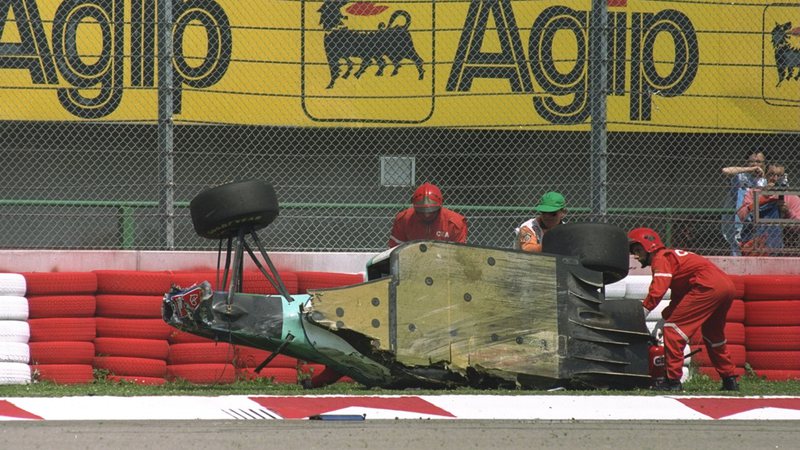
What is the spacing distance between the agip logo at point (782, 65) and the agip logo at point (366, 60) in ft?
10.1

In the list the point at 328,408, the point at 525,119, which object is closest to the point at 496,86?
the point at 525,119

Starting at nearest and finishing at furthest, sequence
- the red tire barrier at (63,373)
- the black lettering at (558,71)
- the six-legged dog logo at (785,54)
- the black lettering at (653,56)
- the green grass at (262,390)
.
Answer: the green grass at (262,390)
the red tire barrier at (63,373)
the black lettering at (558,71)
the black lettering at (653,56)
the six-legged dog logo at (785,54)

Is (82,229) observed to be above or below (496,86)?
below

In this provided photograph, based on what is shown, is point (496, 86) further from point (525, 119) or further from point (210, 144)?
point (210, 144)

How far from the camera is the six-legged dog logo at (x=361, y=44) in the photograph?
11555 millimetres

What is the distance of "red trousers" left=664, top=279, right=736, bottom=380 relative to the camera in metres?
8.71

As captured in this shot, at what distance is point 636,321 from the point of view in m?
8.20

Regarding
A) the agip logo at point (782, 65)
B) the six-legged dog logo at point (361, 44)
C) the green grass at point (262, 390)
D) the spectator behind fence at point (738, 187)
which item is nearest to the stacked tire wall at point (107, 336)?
the green grass at point (262, 390)

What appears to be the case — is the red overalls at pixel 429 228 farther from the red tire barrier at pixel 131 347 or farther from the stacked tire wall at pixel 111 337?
the red tire barrier at pixel 131 347

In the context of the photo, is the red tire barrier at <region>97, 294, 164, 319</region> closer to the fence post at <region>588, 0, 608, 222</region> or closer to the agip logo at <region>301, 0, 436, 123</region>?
the agip logo at <region>301, 0, 436, 123</region>

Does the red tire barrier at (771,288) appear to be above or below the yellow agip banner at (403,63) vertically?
below

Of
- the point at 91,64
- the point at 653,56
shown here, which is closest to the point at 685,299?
the point at 653,56

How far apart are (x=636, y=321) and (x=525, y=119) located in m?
3.98

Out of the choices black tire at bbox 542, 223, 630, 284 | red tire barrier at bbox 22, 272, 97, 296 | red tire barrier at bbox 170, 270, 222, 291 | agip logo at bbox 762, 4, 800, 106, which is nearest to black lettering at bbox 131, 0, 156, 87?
red tire barrier at bbox 170, 270, 222, 291
